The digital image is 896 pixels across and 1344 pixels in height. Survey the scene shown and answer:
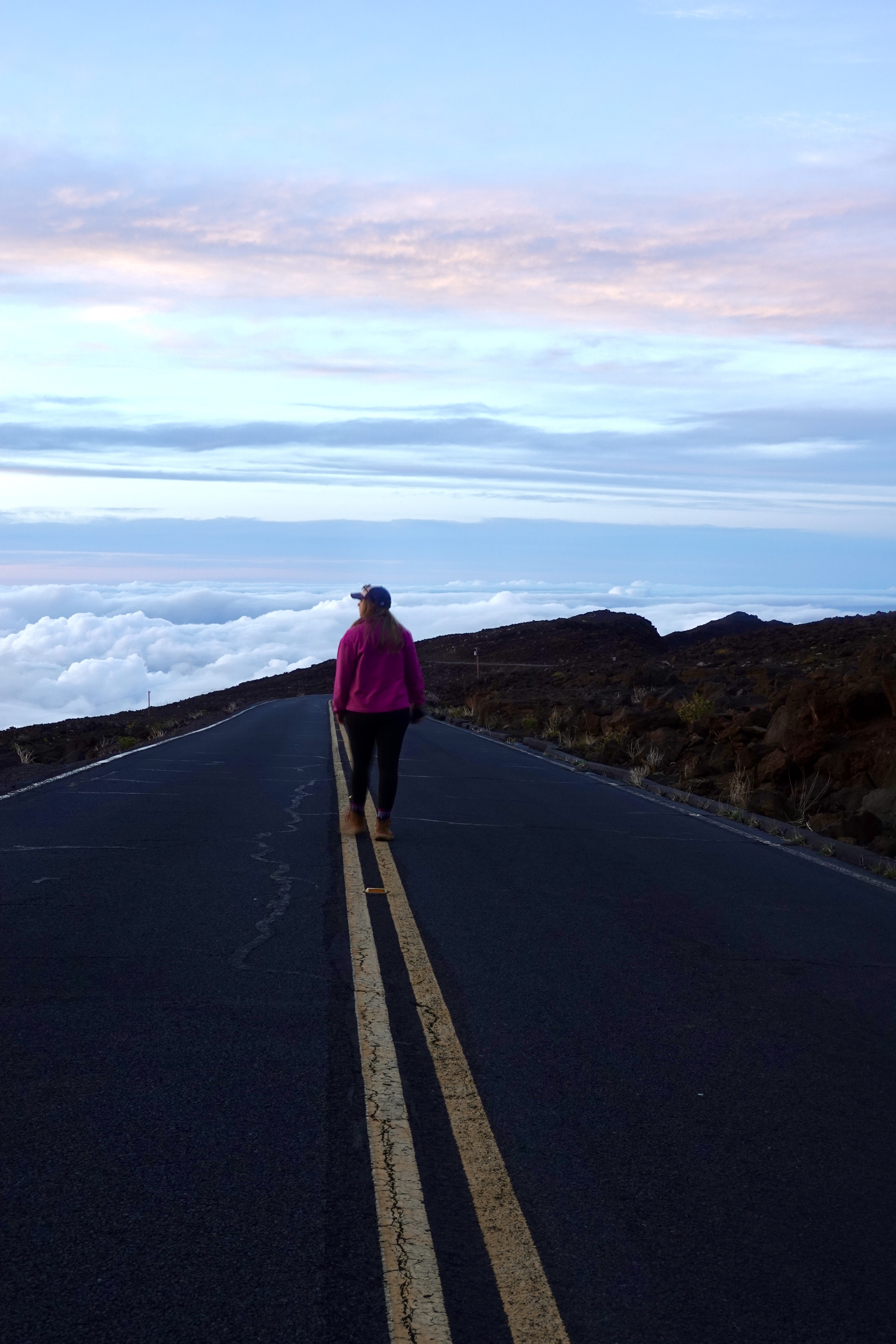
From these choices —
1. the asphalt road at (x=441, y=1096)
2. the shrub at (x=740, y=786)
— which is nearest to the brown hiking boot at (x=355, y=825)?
the asphalt road at (x=441, y=1096)

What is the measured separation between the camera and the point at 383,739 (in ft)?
33.6

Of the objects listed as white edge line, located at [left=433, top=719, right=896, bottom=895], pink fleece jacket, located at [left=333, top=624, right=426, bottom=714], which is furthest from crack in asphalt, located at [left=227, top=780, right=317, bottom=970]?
white edge line, located at [left=433, top=719, right=896, bottom=895]

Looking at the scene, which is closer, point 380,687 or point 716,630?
point 380,687

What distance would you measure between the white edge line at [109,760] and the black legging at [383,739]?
4435 millimetres

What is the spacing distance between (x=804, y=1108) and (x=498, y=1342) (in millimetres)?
2025

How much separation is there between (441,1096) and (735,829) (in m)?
8.73

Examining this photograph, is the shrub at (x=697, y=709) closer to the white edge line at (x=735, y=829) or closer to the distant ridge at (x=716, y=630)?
the white edge line at (x=735, y=829)

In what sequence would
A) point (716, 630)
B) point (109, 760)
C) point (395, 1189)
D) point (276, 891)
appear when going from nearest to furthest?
point (395, 1189) < point (276, 891) < point (109, 760) < point (716, 630)

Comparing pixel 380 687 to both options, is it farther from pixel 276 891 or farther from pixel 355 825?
pixel 276 891

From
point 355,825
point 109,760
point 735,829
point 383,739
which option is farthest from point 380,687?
point 109,760

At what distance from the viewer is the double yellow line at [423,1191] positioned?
3.03m

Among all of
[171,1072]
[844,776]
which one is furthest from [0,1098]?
[844,776]

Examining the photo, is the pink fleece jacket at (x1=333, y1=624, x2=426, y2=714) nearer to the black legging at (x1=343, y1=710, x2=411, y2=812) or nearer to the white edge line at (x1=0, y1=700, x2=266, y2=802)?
the black legging at (x1=343, y1=710, x2=411, y2=812)

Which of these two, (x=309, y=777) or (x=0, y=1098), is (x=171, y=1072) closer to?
(x=0, y=1098)
